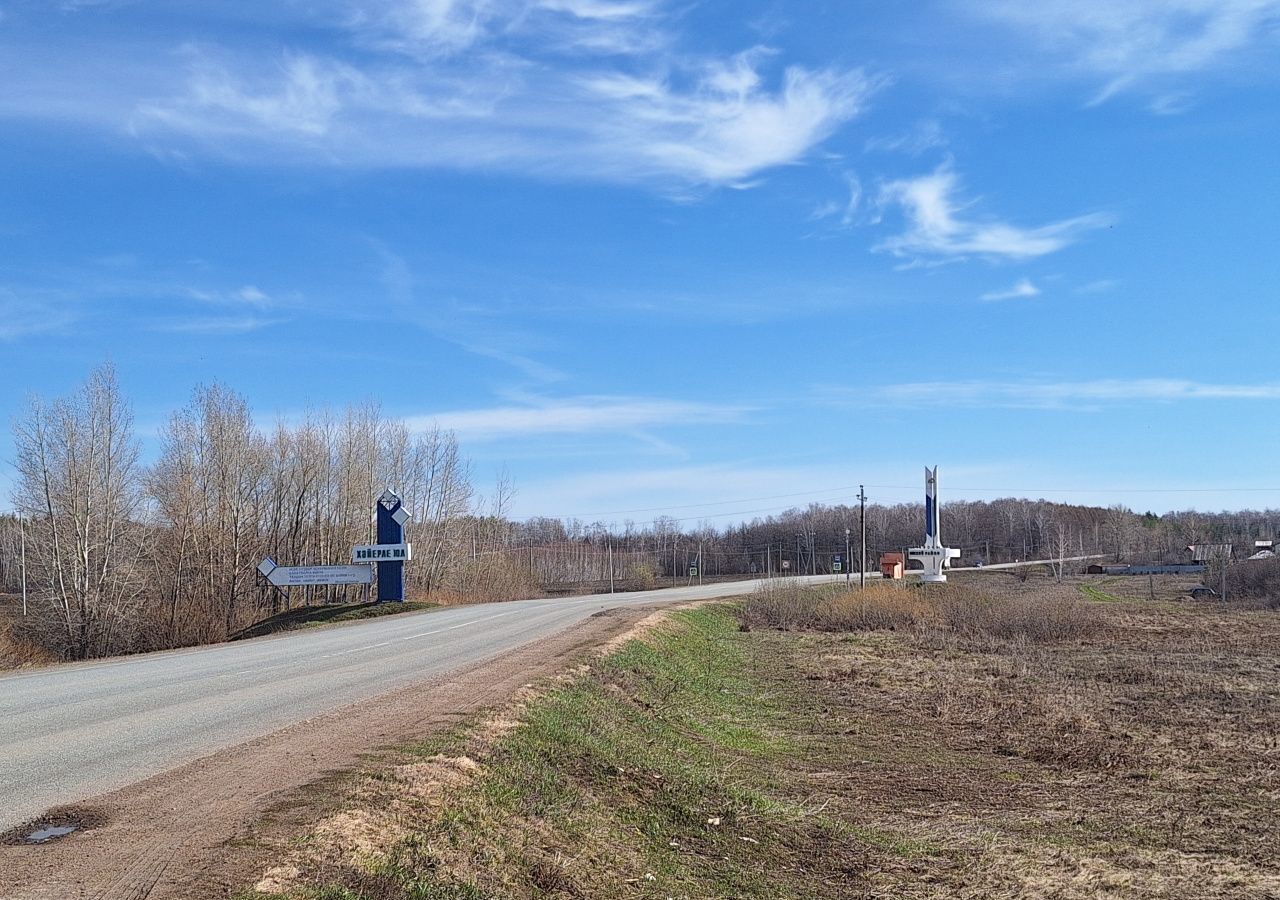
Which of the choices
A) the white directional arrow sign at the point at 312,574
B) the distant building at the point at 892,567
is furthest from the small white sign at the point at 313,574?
the distant building at the point at 892,567

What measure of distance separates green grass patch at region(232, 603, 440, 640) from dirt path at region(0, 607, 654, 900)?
2310 cm

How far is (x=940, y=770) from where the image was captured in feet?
41.1

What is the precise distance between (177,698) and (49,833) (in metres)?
6.65

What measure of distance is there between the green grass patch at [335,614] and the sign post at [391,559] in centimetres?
Answer: 90

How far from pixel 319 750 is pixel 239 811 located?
229cm

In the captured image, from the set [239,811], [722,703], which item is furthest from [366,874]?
[722,703]

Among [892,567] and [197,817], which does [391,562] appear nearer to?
[197,817]

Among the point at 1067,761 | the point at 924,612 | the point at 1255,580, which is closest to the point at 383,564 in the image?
the point at 924,612

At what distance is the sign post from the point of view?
1465 inches

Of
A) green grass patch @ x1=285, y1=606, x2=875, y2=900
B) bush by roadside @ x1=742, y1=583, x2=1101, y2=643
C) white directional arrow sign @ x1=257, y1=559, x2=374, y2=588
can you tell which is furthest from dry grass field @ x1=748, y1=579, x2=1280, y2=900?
white directional arrow sign @ x1=257, y1=559, x2=374, y2=588

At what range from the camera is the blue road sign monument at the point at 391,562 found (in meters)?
37.3

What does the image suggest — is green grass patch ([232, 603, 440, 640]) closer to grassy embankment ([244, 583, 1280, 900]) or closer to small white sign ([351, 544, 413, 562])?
small white sign ([351, 544, 413, 562])

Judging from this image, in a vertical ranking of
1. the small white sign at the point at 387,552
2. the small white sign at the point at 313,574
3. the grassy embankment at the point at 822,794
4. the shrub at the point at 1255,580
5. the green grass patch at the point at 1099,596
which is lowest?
the green grass patch at the point at 1099,596

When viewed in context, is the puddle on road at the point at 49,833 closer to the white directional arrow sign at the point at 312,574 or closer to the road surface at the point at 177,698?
the road surface at the point at 177,698
